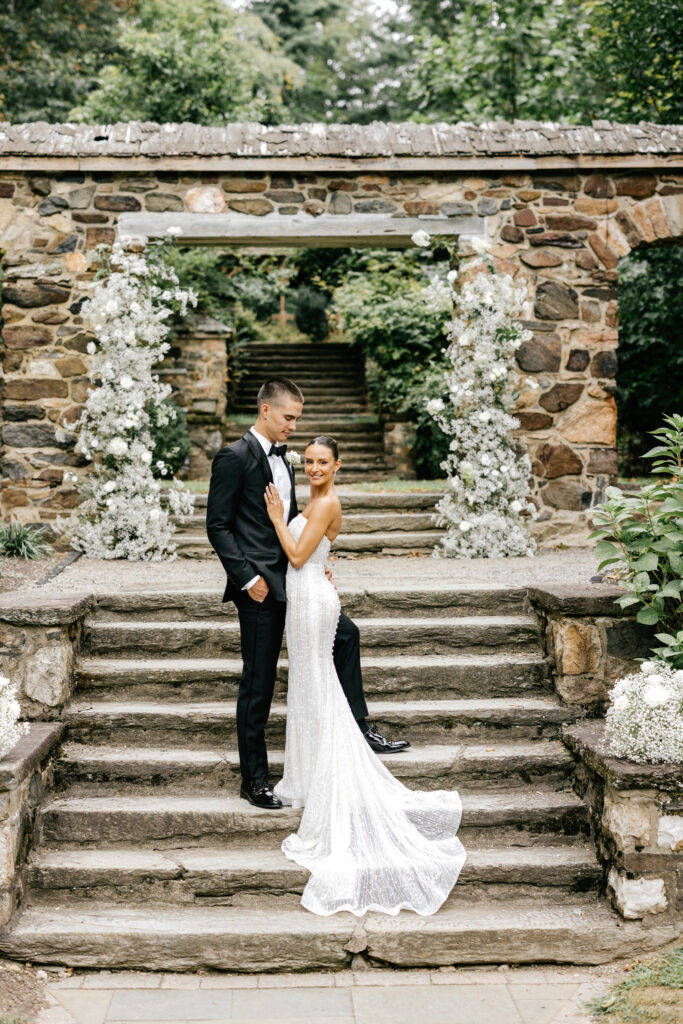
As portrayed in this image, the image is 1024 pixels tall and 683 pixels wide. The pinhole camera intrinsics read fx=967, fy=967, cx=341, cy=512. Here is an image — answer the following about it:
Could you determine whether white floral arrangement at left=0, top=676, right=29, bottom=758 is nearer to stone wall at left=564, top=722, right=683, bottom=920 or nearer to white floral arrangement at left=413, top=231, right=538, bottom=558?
stone wall at left=564, top=722, right=683, bottom=920

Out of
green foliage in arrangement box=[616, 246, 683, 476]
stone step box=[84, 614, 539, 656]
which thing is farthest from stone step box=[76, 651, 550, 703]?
green foliage in arrangement box=[616, 246, 683, 476]

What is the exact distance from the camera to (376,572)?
6.14 m

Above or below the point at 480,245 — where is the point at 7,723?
below

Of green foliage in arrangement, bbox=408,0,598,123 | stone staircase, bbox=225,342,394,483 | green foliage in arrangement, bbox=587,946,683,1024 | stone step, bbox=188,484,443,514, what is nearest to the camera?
green foliage in arrangement, bbox=587,946,683,1024

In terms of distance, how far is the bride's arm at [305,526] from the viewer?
12.5ft

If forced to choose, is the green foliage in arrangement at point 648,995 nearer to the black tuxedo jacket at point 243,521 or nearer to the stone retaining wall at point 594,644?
the stone retaining wall at point 594,644

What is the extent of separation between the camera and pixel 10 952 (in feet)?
11.3

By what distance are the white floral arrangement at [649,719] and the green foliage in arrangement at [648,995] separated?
0.71 metres

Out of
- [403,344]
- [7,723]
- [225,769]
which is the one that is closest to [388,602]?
[225,769]

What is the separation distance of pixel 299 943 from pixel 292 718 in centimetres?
86

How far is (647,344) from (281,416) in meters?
8.74

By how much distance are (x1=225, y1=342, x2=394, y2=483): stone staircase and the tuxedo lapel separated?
637 centimetres

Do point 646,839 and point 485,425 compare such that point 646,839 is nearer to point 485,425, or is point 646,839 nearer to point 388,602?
point 388,602

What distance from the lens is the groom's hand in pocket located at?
149 inches
